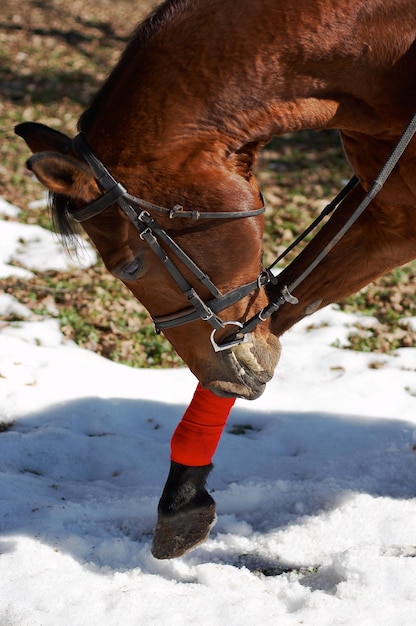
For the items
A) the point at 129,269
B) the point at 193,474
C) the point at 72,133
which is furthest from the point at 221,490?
the point at 72,133

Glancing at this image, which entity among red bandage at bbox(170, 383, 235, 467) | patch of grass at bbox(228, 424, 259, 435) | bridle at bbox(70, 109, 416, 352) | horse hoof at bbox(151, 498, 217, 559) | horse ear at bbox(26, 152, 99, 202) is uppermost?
horse ear at bbox(26, 152, 99, 202)

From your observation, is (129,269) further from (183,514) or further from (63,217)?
(183,514)

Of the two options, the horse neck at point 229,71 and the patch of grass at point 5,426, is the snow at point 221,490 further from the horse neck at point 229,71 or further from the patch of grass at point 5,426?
the horse neck at point 229,71

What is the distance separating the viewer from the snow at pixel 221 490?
3012mm

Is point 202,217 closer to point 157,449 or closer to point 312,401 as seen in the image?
point 157,449

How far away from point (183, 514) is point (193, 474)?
0.60 feet

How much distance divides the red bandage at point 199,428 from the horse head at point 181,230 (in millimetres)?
484

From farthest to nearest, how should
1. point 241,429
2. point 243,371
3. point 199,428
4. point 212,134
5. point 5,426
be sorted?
point 241,429
point 5,426
point 199,428
point 243,371
point 212,134

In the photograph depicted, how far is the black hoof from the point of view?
131 inches

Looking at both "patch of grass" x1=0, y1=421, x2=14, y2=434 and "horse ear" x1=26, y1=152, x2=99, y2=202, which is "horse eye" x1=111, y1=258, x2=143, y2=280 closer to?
"horse ear" x1=26, y1=152, x2=99, y2=202

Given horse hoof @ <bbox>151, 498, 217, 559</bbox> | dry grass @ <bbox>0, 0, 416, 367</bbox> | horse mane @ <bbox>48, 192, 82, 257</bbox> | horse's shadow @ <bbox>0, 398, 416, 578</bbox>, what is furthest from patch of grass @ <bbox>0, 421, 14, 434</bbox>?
horse mane @ <bbox>48, 192, 82, 257</bbox>

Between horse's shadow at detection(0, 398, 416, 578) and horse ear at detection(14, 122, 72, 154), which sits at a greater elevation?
horse ear at detection(14, 122, 72, 154)

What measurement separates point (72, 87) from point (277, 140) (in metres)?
3.23

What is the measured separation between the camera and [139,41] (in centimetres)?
265
